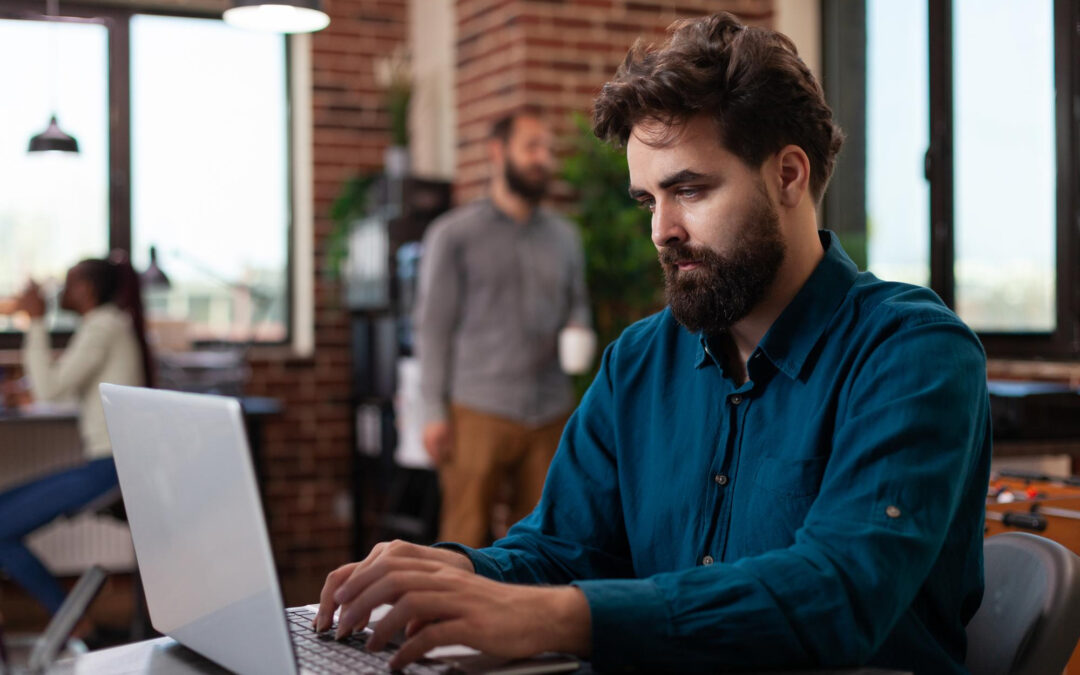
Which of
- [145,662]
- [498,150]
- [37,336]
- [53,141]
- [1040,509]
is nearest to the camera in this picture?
[145,662]

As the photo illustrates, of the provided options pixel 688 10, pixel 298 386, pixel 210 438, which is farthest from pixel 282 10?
pixel 298 386

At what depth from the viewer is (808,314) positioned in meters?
1.34

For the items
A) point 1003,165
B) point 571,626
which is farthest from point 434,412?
point 571,626

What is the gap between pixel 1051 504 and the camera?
6.97ft

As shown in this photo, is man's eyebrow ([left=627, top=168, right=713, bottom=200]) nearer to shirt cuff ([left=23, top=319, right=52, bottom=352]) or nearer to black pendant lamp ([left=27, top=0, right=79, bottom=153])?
shirt cuff ([left=23, top=319, right=52, bottom=352])

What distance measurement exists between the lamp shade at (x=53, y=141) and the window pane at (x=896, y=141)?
3.10m

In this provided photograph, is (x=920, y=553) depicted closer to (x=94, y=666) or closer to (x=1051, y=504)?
(x=94, y=666)

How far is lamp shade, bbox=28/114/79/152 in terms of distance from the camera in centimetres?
457

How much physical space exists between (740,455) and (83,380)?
3.27 meters

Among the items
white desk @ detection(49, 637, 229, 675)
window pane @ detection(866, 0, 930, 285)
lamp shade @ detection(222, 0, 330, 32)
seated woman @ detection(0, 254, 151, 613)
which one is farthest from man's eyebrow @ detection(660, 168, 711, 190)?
window pane @ detection(866, 0, 930, 285)

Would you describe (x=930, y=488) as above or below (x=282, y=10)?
below

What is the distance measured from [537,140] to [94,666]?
2853mm

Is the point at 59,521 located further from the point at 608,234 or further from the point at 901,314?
the point at 901,314

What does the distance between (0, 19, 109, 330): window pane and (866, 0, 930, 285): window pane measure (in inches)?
139
